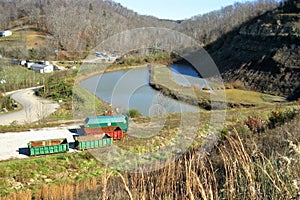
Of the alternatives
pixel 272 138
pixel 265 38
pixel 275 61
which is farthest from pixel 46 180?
pixel 265 38

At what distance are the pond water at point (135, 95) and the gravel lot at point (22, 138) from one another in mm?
6429

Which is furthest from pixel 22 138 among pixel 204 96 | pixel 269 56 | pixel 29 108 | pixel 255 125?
pixel 269 56

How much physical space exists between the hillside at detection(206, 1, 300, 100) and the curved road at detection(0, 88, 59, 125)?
1966 centimetres

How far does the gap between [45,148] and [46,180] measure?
5.54ft

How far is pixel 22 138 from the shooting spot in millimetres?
12883

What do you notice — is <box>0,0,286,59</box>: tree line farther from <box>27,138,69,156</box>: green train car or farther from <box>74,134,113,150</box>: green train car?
<box>27,138,69,156</box>: green train car

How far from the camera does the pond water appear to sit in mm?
20944

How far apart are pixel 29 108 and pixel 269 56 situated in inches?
980

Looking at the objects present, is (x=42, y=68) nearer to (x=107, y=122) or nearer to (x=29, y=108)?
(x=29, y=108)

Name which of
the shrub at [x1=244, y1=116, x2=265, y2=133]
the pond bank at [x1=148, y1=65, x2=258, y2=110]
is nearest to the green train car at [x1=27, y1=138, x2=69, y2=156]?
the shrub at [x1=244, y1=116, x2=265, y2=133]

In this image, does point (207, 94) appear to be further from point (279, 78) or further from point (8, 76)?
point (8, 76)

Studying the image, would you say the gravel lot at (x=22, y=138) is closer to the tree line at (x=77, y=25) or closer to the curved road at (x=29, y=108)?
the curved road at (x=29, y=108)

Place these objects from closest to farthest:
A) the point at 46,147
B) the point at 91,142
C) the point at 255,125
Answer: the point at 46,147, the point at 91,142, the point at 255,125

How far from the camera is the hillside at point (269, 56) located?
30.8m
